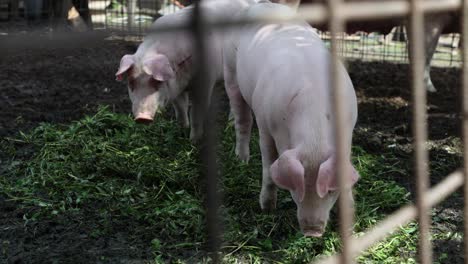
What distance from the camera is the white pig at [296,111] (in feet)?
7.69

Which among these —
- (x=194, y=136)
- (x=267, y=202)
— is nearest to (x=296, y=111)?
(x=267, y=202)

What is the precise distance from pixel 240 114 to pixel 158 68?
1.88 ft

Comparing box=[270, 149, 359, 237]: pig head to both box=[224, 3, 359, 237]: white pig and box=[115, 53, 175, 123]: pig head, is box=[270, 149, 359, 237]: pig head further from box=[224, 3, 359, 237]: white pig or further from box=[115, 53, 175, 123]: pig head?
box=[115, 53, 175, 123]: pig head

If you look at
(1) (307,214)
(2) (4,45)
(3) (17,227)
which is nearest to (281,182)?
(1) (307,214)

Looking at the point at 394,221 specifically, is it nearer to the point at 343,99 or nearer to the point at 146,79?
the point at 343,99

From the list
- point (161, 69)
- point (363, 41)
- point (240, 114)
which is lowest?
point (240, 114)

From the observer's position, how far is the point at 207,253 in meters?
2.65

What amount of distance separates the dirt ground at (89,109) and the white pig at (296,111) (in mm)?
589

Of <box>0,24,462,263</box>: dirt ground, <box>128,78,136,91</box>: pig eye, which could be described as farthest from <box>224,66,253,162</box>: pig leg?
<box>0,24,462,263</box>: dirt ground

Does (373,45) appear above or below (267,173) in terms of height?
above

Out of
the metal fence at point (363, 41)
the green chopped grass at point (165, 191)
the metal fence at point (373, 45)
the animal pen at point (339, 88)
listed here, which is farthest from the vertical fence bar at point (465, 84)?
the metal fence at point (373, 45)

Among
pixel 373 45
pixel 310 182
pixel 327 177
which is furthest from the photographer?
pixel 373 45

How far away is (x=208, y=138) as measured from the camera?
0.79 meters

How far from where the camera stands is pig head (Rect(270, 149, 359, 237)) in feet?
7.38
